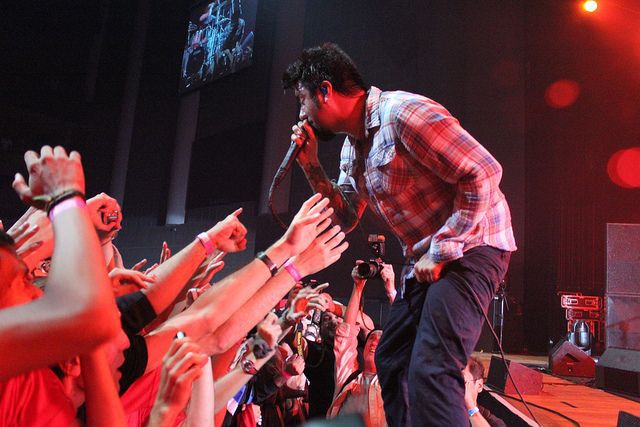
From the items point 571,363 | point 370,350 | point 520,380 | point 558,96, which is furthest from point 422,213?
point 558,96

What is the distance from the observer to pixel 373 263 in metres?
2.26

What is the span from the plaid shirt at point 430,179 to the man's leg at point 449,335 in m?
0.06

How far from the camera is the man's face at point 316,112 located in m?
1.87

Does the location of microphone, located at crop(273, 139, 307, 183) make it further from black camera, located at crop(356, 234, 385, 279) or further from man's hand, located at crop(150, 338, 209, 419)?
man's hand, located at crop(150, 338, 209, 419)

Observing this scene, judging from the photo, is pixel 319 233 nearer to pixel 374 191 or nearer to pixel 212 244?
pixel 374 191

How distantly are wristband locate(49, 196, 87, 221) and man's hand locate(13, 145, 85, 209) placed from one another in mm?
20

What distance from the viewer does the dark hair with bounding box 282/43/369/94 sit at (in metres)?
1.86

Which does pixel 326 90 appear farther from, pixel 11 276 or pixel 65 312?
pixel 65 312

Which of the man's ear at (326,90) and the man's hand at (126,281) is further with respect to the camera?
the man's ear at (326,90)

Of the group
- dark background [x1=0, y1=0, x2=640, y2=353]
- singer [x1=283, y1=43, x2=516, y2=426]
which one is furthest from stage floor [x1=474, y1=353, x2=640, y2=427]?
dark background [x1=0, y1=0, x2=640, y2=353]

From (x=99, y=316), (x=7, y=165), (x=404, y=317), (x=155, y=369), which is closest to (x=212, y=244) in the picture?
(x=155, y=369)

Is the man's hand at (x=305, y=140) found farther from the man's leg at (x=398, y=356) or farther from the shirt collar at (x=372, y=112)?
the man's leg at (x=398, y=356)

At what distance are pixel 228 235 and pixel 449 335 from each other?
76 cm

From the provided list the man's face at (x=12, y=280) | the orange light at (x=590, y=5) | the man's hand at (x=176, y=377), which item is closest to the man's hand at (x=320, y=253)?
the man's hand at (x=176, y=377)
